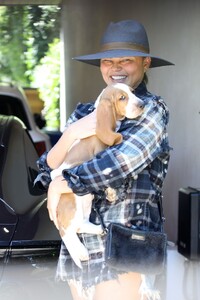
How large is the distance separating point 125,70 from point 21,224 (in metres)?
1.10

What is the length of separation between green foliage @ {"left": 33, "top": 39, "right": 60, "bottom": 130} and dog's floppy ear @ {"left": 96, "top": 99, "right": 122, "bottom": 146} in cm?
1448

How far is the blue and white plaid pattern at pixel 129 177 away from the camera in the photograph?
2783 mm

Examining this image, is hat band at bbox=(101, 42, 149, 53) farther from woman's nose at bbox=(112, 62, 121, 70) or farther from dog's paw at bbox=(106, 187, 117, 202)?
dog's paw at bbox=(106, 187, 117, 202)

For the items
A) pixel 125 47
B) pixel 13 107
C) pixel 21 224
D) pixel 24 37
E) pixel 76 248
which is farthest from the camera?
pixel 24 37

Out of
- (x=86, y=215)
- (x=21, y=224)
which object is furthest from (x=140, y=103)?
(x=21, y=224)

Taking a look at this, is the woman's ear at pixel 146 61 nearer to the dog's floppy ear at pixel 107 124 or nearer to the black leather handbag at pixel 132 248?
the dog's floppy ear at pixel 107 124

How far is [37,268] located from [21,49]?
19003 millimetres

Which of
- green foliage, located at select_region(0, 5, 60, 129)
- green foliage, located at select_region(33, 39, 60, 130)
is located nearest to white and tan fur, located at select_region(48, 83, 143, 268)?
green foliage, located at select_region(0, 5, 60, 129)

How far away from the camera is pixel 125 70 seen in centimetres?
304

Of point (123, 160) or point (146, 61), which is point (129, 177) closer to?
point (123, 160)

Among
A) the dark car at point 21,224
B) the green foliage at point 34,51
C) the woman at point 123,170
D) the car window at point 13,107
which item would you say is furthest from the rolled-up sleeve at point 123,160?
the green foliage at point 34,51

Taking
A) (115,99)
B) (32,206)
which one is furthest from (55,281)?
(115,99)

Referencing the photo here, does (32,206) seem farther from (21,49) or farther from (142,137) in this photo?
(21,49)

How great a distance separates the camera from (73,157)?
2.95 meters
